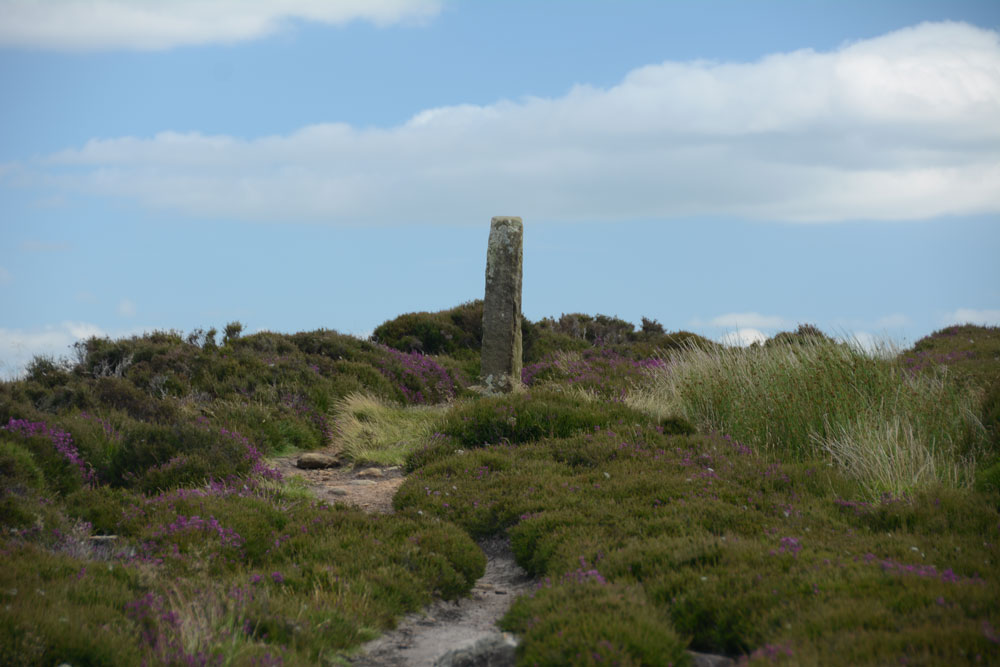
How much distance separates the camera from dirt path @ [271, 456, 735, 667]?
5914 millimetres

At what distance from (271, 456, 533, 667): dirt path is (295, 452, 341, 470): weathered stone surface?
10.5 feet

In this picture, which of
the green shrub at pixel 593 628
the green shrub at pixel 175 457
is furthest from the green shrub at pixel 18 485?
the green shrub at pixel 593 628

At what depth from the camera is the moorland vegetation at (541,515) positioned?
576 centimetres

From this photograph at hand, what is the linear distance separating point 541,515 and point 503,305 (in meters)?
11.5

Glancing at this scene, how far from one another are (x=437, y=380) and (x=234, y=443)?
9.65m

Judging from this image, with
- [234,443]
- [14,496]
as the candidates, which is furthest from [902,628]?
[234,443]

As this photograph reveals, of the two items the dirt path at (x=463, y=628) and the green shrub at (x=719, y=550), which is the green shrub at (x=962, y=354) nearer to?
the green shrub at (x=719, y=550)

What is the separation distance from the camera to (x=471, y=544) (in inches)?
344

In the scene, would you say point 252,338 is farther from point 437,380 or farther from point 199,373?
point 437,380

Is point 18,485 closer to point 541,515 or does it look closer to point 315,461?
point 315,461

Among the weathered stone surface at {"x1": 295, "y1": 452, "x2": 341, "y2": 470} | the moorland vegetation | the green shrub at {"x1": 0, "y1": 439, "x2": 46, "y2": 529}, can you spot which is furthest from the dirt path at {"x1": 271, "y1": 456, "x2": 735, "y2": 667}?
the green shrub at {"x1": 0, "y1": 439, "x2": 46, "y2": 529}

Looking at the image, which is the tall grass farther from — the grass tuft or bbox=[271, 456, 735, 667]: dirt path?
bbox=[271, 456, 735, 667]: dirt path

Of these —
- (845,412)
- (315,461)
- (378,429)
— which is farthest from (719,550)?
(378,429)

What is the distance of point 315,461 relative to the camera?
14.0 metres
